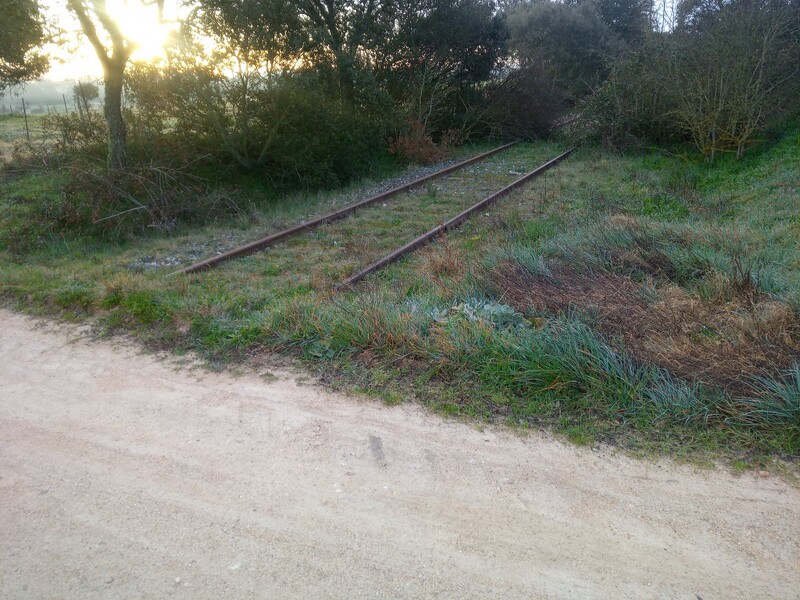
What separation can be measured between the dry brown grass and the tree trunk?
10.5 meters

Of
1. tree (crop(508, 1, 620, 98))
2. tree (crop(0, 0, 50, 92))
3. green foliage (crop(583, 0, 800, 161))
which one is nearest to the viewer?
tree (crop(0, 0, 50, 92))

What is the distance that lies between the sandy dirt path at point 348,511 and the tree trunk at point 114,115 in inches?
402

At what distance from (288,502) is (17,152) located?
48.7 ft

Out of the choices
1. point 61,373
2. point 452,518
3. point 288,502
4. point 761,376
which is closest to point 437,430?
point 452,518

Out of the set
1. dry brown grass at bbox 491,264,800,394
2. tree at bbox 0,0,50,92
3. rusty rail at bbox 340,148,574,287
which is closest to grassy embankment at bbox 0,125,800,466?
dry brown grass at bbox 491,264,800,394

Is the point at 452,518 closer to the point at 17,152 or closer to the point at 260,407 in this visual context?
the point at 260,407

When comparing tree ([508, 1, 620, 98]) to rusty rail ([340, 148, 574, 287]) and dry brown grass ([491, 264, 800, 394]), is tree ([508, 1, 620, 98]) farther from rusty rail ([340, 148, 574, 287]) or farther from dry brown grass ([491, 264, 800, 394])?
dry brown grass ([491, 264, 800, 394])

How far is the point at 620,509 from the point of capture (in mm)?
3502

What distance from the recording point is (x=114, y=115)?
13.6m

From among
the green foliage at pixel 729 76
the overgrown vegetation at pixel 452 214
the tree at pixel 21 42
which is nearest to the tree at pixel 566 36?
the overgrown vegetation at pixel 452 214

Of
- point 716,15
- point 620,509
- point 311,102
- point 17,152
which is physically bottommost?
point 620,509

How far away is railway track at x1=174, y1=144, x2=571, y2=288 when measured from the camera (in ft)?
28.9

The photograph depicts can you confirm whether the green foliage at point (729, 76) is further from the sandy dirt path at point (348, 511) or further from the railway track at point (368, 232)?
the sandy dirt path at point (348, 511)

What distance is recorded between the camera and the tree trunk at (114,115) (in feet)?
44.4
